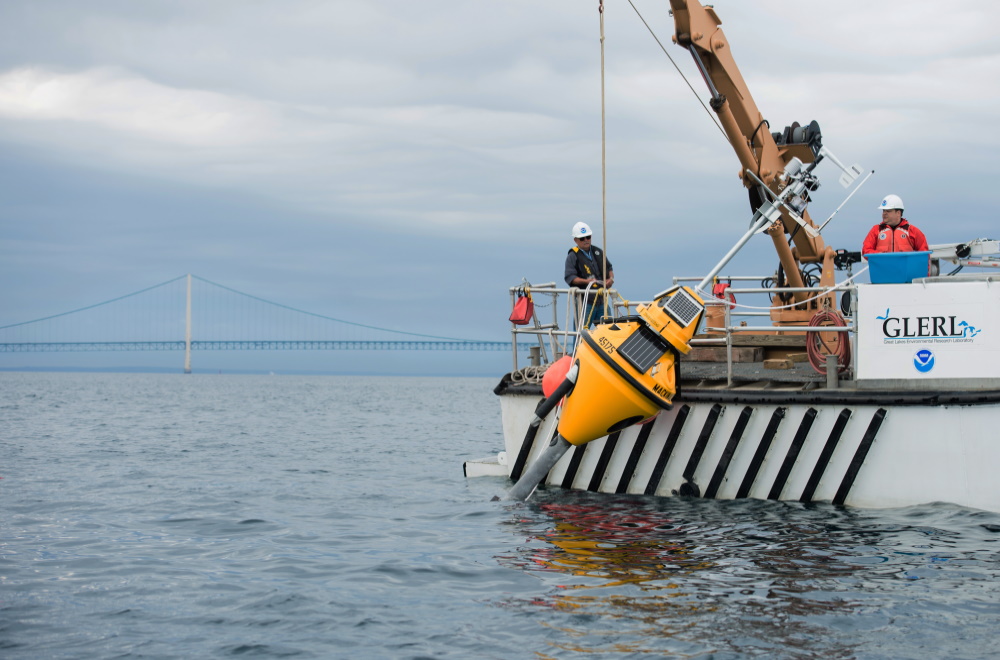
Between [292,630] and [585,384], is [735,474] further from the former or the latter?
[292,630]

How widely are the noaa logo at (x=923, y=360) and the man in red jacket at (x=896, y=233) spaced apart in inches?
74.0

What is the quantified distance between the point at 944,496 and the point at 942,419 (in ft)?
2.34

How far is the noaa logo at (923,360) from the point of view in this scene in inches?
378

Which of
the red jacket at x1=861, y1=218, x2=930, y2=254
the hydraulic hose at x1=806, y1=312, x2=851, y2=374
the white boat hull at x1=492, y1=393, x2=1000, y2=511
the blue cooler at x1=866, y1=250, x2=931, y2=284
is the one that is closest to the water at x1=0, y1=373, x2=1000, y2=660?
the white boat hull at x1=492, y1=393, x2=1000, y2=511

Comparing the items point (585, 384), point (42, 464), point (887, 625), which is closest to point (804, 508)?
point (585, 384)

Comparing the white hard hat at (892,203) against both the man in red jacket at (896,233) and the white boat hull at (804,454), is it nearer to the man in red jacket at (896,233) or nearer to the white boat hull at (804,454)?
the man in red jacket at (896,233)

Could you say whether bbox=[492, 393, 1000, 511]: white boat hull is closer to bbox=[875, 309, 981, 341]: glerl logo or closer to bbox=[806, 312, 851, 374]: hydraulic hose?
bbox=[875, 309, 981, 341]: glerl logo

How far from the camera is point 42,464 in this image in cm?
1753

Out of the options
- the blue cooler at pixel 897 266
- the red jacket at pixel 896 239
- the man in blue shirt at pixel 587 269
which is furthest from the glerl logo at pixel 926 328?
the man in blue shirt at pixel 587 269

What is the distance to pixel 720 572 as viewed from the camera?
25.2 feet

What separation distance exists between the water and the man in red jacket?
325cm

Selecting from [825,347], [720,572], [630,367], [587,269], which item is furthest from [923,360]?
[587,269]

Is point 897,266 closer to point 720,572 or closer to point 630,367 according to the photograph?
point 630,367

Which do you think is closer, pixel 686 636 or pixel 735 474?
pixel 686 636
